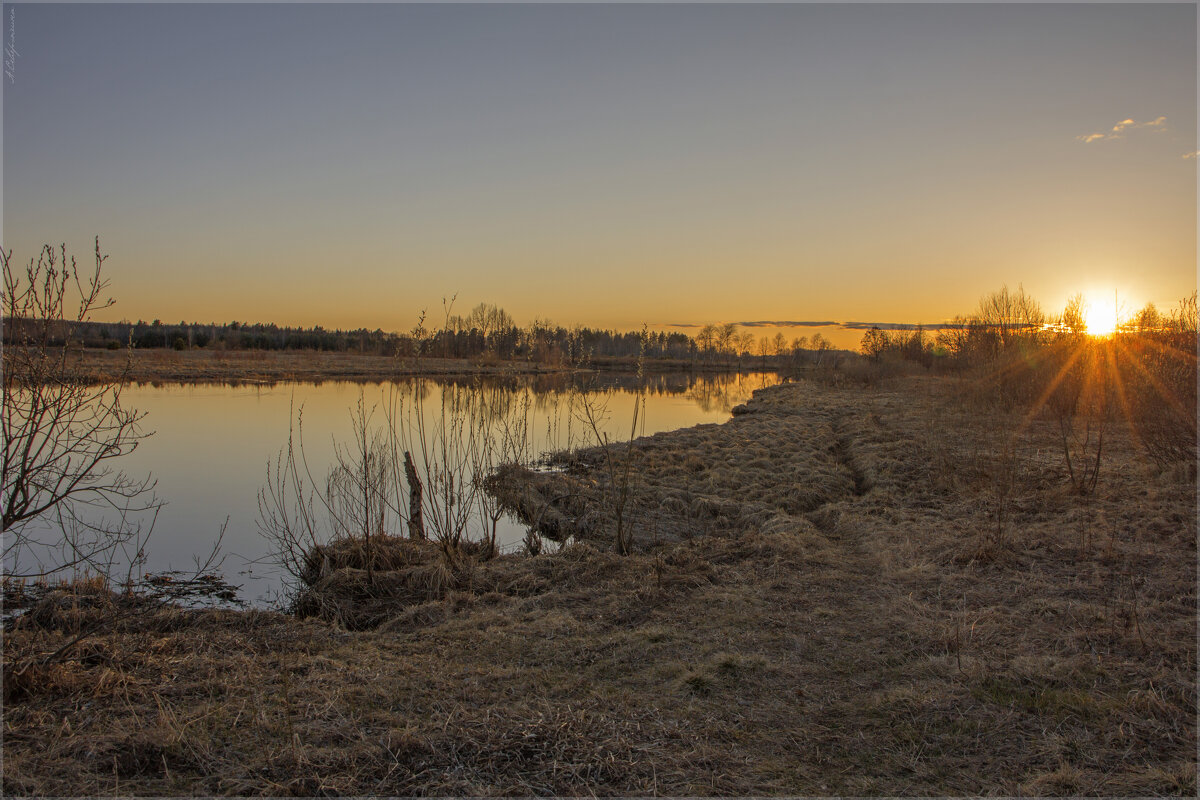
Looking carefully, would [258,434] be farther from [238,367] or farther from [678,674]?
[238,367]

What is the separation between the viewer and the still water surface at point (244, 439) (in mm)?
9031

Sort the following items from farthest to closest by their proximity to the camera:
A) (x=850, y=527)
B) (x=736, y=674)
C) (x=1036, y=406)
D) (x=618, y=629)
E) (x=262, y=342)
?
(x=262, y=342), (x=1036, y=406), (x=850, y=527), (x=618, y=629), (x=736, y=674)

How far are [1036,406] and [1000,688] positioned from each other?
657 inches

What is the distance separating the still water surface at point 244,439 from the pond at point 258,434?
3cm

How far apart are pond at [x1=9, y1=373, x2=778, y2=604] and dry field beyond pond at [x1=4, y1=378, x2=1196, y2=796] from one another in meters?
1.77

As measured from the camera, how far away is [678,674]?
4508mm

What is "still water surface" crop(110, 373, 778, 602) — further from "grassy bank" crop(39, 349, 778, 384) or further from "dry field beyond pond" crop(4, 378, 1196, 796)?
"grassy bank" crop(39, 349, 778, 384)

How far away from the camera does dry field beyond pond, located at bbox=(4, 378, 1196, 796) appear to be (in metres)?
3.27

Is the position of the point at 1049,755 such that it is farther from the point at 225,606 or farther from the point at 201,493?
the point at 201,493

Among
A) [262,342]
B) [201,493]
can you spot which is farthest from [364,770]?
[262,342]

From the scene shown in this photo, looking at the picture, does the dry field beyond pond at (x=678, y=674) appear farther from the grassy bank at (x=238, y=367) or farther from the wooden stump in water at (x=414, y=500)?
the grassy bank at (x=238, y=367)

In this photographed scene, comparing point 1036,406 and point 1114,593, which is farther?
point 1036,406

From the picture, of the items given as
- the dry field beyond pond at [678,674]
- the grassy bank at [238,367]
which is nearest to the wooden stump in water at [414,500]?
the dry field beyond pond at [678,674]

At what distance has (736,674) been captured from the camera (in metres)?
4.48
